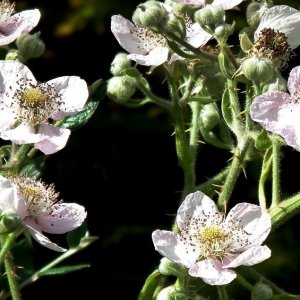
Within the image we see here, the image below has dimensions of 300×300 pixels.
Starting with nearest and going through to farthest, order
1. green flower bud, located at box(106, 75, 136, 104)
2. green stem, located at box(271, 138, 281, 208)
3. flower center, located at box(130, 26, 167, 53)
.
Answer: green stem, located at box(271, 138, 281, 208) → green flower bud, located at box(106, 75, 136, 104) → flower center, located at box(130, 26, 167, 53)

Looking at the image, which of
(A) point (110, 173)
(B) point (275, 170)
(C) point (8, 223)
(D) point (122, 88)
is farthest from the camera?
(A) point (110, 173)

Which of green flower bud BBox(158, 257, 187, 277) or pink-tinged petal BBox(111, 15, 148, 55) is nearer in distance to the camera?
green flower bud BBox(158, 257, 187, 277)

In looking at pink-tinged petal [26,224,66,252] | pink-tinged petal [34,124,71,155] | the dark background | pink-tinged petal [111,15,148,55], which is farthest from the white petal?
the dark background

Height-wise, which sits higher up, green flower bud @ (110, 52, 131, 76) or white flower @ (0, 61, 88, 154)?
green flower bud @ (110, 52, 131, 76)

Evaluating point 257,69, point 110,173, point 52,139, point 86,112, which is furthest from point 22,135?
point 110,173

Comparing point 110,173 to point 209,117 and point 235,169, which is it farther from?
point 235,169

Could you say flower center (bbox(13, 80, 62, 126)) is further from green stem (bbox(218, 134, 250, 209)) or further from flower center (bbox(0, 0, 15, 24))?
green stem (bbox(218, 134, 250, 209))

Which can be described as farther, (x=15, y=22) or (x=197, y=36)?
(x=15, y=22)
